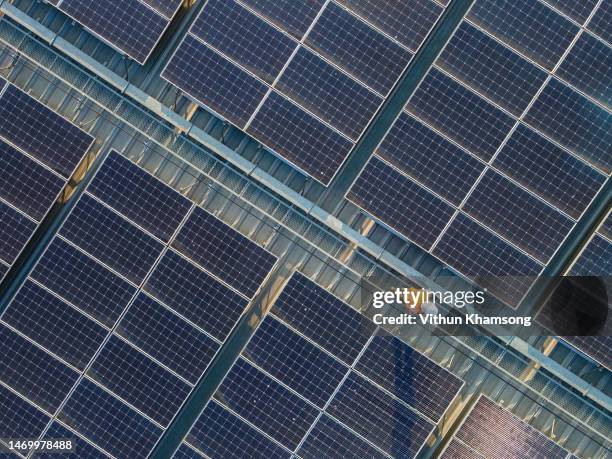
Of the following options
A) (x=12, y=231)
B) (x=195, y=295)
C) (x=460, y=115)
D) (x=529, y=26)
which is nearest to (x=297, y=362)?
(x=195, y=295)

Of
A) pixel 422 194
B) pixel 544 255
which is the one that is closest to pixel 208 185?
pixel 422 194

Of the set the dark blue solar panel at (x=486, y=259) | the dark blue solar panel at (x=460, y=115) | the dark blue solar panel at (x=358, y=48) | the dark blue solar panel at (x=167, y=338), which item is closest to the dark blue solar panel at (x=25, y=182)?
the dark blue solar panel at (x=167, y=338)

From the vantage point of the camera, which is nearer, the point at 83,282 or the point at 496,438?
the point at 496,438

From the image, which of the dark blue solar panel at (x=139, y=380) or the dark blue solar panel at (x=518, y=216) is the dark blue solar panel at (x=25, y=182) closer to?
the dark blue solar panel at (x=139, y=380)

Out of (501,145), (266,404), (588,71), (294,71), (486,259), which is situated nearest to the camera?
(588,71)

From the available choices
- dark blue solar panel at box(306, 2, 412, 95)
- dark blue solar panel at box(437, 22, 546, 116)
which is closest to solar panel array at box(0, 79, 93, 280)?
dark blue solar panel at box(306, 2, 412, 95)

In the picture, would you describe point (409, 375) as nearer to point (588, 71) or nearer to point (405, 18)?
point (588, 71)

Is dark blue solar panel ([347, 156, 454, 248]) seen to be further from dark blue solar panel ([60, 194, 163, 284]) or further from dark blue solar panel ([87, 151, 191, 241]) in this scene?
dark blue solar panel ([60, 194, 163, 284])
